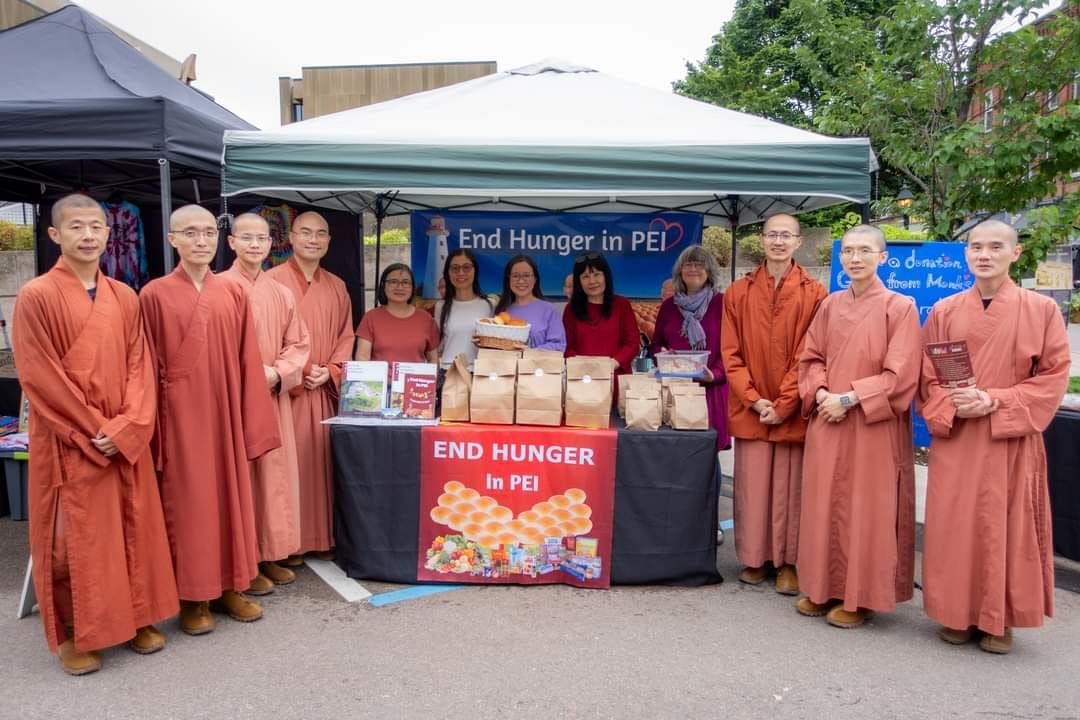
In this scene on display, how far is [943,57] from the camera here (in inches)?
241

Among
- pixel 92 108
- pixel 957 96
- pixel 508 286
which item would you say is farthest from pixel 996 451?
pixel 92 108

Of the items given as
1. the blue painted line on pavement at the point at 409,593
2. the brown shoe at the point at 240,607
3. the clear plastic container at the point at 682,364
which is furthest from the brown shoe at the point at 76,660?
the clear plastic container at the point at 682,364

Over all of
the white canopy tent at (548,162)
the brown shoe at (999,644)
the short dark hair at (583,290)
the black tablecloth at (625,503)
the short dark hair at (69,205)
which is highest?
the white canopy tent at (548,162)

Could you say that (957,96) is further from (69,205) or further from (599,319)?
(69,205)

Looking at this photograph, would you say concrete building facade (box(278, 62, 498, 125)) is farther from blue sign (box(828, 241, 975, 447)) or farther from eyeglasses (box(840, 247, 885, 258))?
eyeglasses (box(840, 247, 885, 258))

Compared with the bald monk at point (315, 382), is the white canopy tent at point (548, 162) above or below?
above

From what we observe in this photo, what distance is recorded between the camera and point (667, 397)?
3906 mm

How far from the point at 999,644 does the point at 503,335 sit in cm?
259

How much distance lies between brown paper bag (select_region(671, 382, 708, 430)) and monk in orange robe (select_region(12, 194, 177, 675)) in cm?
231

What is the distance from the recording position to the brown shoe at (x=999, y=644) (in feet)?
10.4

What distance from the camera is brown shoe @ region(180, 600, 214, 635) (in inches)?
130

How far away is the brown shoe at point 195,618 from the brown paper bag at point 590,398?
6.01 feet

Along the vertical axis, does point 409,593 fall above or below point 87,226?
below

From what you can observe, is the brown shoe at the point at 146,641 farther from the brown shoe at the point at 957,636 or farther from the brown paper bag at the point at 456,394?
the brown shoe at the point at 957,636
